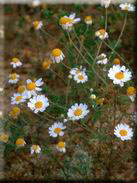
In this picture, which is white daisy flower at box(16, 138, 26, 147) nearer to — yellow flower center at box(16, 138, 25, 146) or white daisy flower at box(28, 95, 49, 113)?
yellow flower center at box(16, 138, 25, 146)

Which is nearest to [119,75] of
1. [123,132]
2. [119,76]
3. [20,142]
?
[119,76]

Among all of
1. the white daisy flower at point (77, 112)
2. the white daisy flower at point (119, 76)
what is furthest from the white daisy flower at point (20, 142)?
the white daisy flower at point (119, 76)

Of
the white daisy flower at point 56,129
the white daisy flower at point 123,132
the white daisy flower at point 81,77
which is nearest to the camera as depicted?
the white daisy flower at point 123,132

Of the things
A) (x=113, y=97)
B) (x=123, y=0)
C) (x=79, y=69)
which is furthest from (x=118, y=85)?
(x=123, y=0)

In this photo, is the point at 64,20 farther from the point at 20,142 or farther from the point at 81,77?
the point at 20,142

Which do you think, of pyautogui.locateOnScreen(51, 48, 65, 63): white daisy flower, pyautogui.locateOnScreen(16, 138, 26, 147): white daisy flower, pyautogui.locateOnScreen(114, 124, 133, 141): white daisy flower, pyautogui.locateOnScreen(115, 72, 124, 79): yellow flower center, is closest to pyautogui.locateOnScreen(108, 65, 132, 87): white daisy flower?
pyautogui.locateOnScreen(115, 72, 124, 79): yellow flower center

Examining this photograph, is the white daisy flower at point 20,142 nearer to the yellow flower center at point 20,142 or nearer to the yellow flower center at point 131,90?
the yellow flower center at point 20,142

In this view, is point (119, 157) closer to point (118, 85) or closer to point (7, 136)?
point (118, 85)

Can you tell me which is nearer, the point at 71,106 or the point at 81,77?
the point at 71,106

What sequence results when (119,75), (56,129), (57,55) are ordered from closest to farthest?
1. (119,75)
2. (56,129)
3. (57,55)
